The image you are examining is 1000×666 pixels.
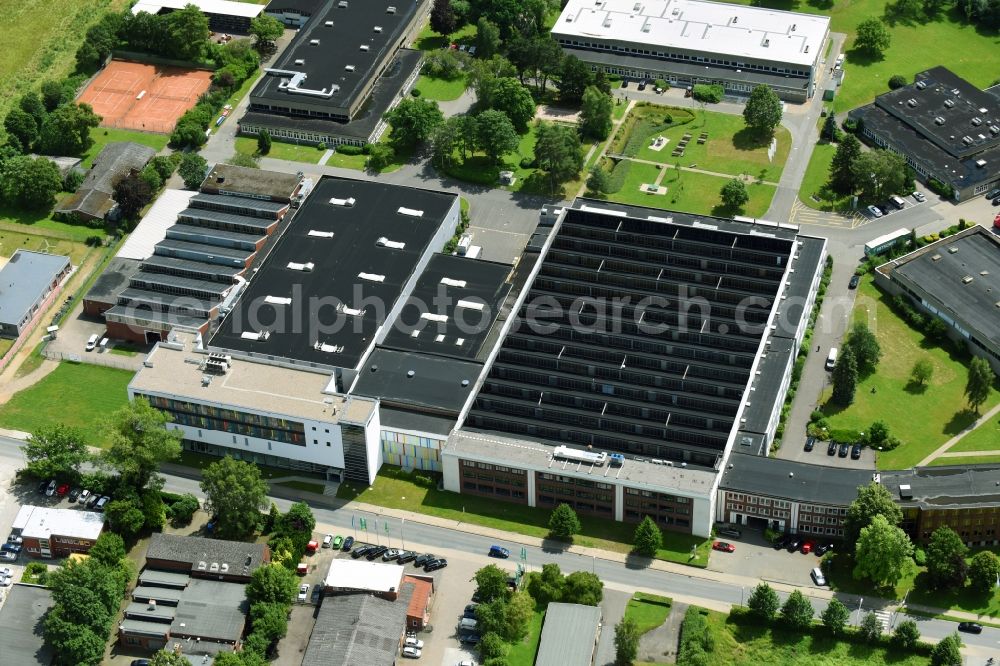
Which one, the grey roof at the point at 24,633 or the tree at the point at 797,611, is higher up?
the tree at the point at 797,611

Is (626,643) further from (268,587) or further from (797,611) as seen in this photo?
(268,587)

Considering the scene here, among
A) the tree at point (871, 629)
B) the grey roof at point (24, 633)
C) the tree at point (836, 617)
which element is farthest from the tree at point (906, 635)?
the grey roof at point (24, 633)

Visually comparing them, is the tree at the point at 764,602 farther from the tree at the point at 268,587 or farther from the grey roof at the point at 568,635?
the tree at the point at 268,587

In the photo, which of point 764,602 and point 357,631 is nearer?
point 357,631

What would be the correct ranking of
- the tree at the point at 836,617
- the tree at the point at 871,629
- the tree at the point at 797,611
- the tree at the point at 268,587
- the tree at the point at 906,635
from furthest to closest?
the tree at the point at 268,587
the tree at the point at 797,611
the tree at the point at 871,629
the tree at the point at 836,617
the tree at the point at 906,635

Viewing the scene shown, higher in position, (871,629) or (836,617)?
(836,617)

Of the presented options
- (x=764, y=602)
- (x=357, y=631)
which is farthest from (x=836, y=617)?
(x=357, y=631)

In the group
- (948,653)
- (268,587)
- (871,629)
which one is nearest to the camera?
(948,653)
